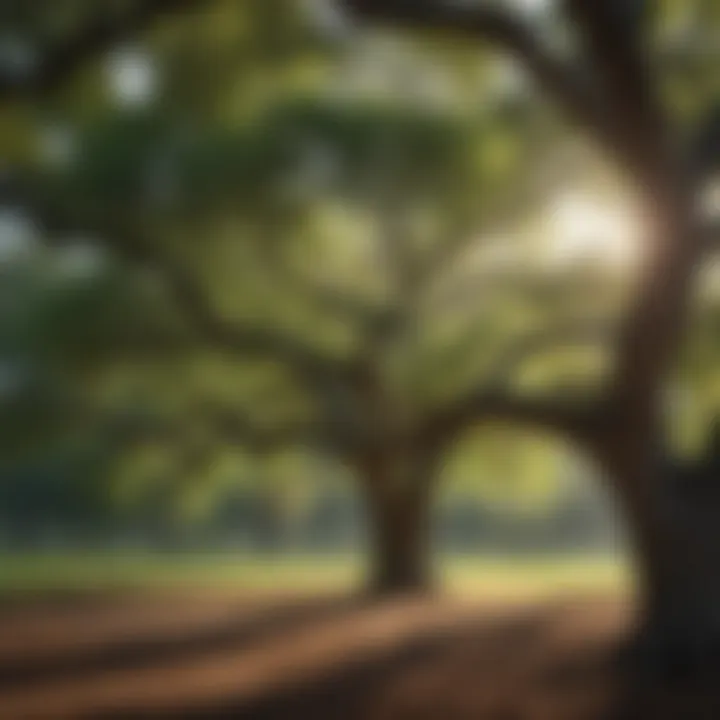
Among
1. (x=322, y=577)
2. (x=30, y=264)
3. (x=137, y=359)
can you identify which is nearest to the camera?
(x=322, y=577)

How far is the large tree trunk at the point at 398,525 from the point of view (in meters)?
2.95

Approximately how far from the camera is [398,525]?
118 inches

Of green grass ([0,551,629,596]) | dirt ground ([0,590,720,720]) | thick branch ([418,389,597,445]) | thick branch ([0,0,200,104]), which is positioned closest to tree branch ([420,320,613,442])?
thick branch ([418,389,597,445])

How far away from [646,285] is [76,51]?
4.90 ft

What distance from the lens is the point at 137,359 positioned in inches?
139

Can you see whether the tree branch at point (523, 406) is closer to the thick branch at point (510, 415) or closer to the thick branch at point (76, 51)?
the thick branch at point (510, 415)

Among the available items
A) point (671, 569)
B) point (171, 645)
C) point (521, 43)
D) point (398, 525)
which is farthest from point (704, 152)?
point (171, 645)

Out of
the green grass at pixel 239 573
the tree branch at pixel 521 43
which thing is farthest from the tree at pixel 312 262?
the tree branch at pixel 521 43

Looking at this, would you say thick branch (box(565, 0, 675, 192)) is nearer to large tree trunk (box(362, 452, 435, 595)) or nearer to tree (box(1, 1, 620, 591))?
tree (box(1, 1, 620, 591))

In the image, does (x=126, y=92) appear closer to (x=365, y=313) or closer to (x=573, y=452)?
(x=365, y=313)

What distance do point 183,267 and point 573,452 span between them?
1.37 metres

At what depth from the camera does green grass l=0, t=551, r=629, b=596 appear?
2.90 metres

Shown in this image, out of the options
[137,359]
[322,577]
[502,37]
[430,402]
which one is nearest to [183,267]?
[137,359]

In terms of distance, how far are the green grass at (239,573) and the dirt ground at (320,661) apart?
1.9 inches
